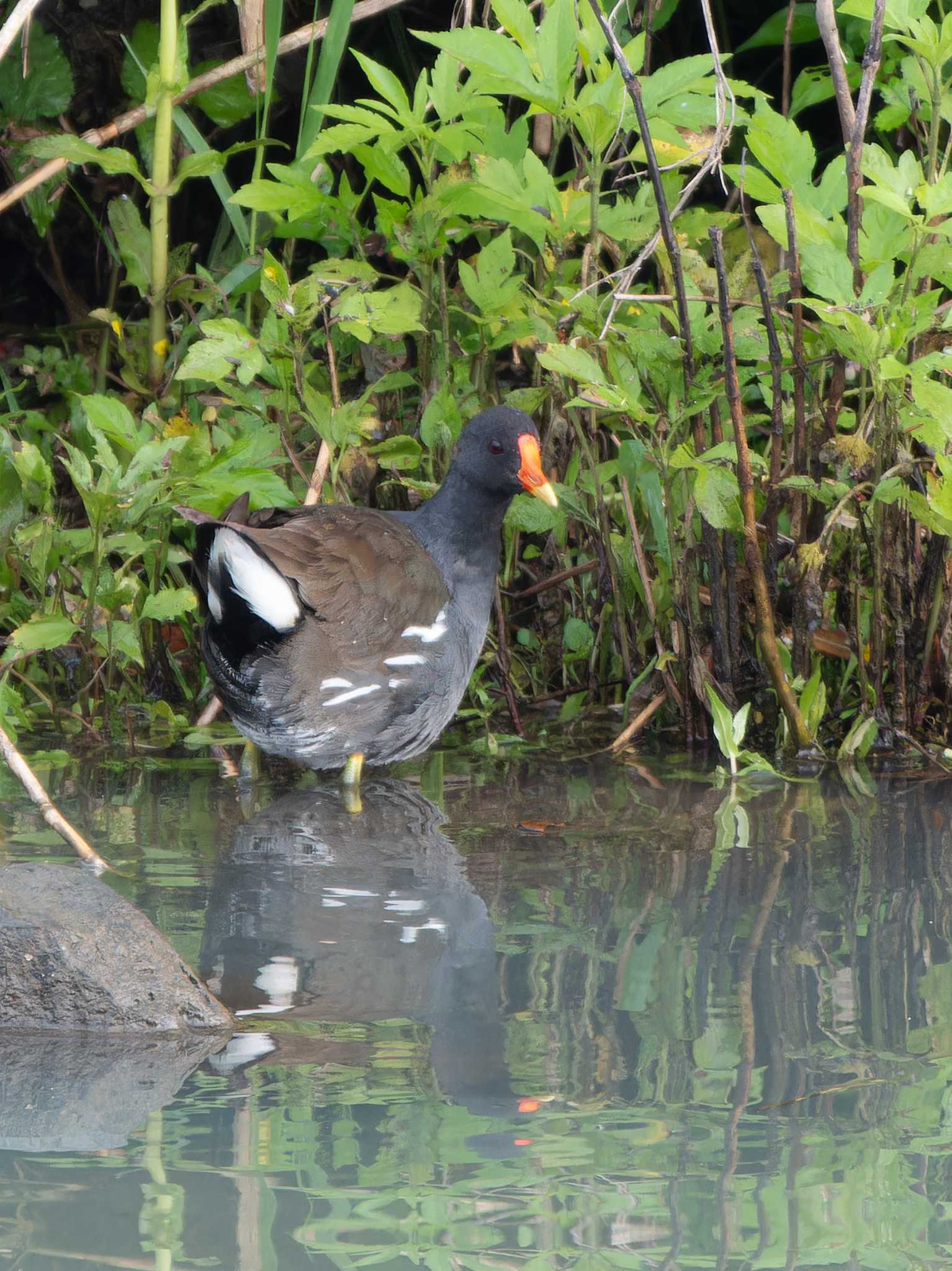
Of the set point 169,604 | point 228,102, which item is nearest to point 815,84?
point 228,102

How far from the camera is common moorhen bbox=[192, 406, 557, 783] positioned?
3277mm

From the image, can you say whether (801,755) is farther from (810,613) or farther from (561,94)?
(561,94)

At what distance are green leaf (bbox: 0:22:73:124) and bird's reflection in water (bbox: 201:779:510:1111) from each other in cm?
279

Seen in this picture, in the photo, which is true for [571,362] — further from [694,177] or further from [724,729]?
[724,729]

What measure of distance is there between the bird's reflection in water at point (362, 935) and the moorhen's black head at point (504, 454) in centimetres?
93

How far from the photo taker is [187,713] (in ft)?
12.7

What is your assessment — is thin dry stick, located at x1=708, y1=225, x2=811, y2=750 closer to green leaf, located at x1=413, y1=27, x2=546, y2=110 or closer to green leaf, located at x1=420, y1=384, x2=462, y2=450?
green leaf, located at x1=413, y1=27, x2=546, y2=110

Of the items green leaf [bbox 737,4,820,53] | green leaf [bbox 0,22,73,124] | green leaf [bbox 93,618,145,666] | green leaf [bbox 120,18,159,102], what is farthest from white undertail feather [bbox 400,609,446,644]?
green leaf [bbox 0,22,73,124]

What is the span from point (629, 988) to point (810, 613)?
1.45m

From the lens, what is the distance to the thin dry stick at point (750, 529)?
304cm

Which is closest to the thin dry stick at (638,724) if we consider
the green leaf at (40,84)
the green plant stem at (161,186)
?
the green plant stem at (161,186)

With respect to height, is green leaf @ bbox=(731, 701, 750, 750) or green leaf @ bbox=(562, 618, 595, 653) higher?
green leaf @ bbox=(562, 618, 595, 653)

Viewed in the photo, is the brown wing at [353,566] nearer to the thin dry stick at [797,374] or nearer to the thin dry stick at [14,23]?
the thin dry stick at [797,374]

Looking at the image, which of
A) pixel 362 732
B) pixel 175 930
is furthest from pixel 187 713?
pixel 175 930
